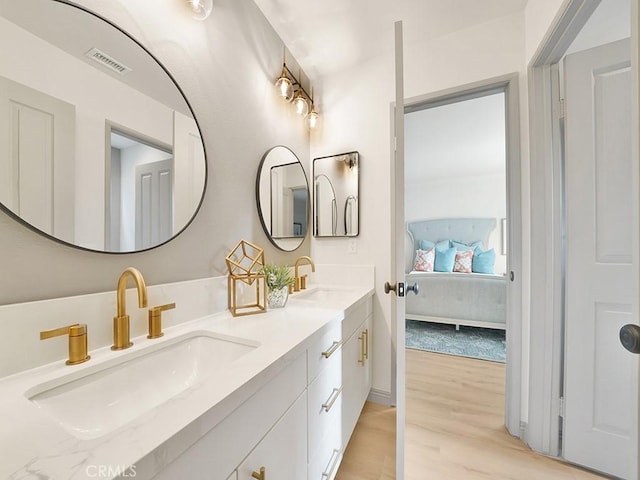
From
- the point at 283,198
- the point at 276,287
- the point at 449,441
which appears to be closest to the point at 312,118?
the point at 283,198

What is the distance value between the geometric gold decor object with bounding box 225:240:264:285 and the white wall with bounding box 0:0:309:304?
5cm

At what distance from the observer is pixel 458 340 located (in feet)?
9.66

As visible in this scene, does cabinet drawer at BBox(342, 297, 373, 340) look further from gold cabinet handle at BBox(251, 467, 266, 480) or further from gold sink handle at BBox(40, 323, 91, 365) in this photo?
gold sink handle at BBox(40, 323, 91, 365)

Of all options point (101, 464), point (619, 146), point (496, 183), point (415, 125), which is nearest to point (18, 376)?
point (101, 464)

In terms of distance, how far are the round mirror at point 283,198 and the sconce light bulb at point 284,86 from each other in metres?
0.33

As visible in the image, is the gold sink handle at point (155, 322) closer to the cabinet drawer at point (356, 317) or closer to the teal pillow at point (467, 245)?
the cabinet drawer at point (356, 317)

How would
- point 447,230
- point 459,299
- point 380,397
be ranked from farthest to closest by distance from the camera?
1. point 447,230
2. point 459,299
3. point 380,397

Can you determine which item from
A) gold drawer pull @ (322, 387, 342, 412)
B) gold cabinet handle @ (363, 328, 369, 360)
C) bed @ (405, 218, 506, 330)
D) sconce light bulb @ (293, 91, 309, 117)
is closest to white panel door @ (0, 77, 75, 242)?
gold drawer pull @ (322, 387, 342, 412)

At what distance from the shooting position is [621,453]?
46.8 inches

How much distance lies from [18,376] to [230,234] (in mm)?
808

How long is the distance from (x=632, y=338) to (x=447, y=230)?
4.84m

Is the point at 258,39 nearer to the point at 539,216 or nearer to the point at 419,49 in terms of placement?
the point at 419,49

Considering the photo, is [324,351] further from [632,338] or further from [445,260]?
[445,260]

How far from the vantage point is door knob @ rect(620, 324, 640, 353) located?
55 centimetres
